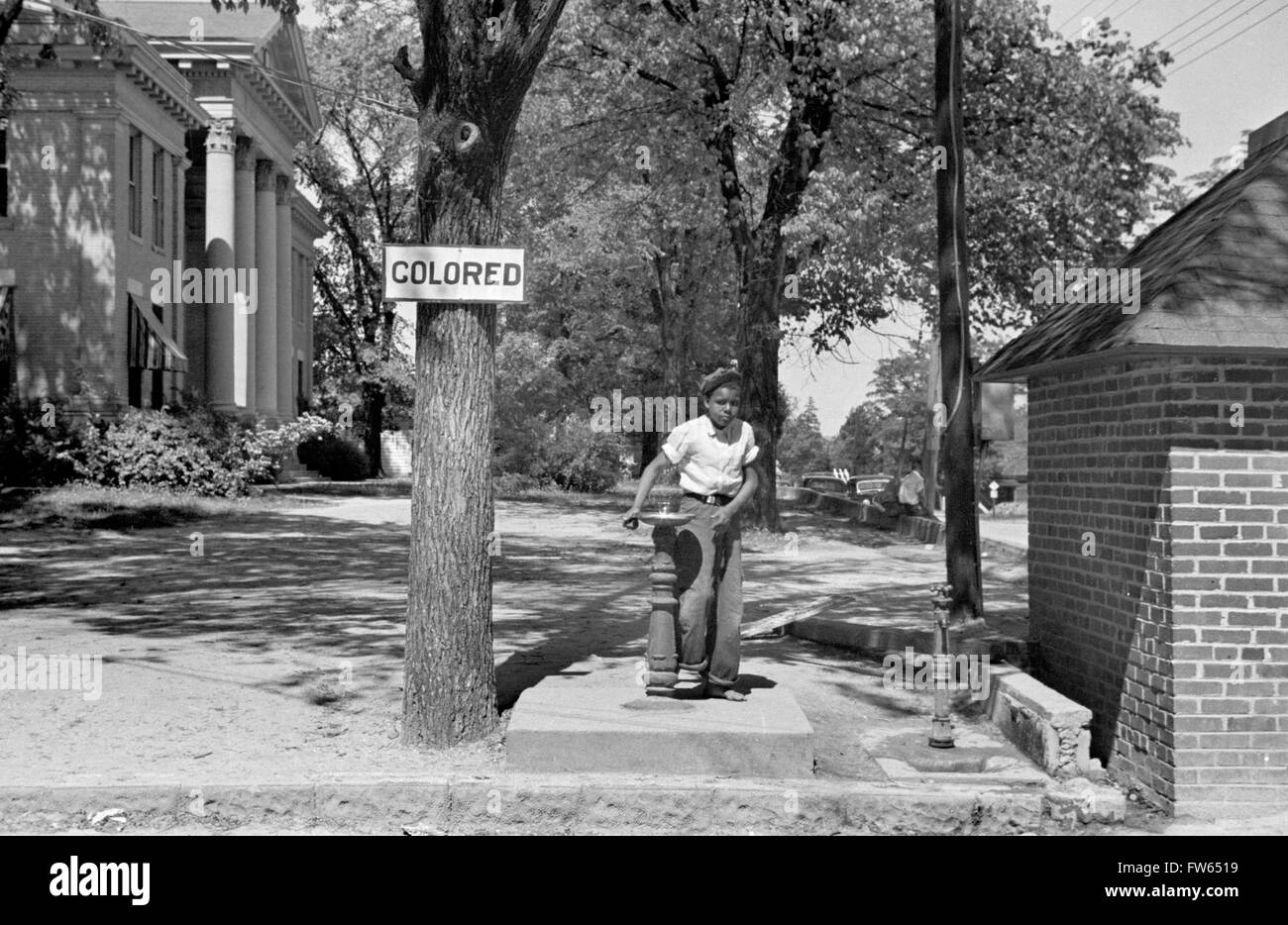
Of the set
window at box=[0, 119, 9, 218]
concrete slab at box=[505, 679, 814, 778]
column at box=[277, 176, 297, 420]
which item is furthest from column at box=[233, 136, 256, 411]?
concrete slab at box=[505, 679, 814, 778]

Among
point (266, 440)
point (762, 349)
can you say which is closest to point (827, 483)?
point (266, 440)

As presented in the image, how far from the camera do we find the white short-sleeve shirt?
25.5 feet

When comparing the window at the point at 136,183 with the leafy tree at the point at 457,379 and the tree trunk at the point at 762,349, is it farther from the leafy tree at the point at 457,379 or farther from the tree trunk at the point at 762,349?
the leafy tree at the point at 457,379

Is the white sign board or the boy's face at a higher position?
the white sign board

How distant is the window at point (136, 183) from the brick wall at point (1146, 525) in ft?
81.7

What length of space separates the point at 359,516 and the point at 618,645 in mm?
16231

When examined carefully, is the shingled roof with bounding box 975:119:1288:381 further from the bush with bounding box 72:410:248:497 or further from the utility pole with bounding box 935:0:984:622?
the bush with bounding box 72:410:248:497

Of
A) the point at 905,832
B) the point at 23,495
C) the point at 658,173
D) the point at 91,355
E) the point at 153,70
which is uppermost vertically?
the point at 153,70

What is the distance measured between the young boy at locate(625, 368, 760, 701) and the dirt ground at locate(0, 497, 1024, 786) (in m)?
0.87

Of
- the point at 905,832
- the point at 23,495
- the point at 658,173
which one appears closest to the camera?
the point at 905,832

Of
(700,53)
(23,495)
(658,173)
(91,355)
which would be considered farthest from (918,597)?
(91,355)

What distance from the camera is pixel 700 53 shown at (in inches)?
907
